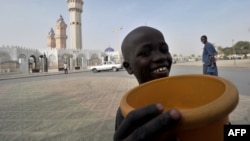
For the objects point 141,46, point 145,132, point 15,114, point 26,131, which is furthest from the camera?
point 15,114

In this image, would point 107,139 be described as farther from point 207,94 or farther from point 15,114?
point 15,114

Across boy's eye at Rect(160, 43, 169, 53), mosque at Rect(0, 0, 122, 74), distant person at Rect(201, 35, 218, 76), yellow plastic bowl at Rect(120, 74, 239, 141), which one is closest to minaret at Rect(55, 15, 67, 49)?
mosque at Rect(0, 0, 122, 74)

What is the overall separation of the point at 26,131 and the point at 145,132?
3624mm

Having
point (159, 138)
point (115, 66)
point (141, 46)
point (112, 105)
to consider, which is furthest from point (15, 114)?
point (115, 66)

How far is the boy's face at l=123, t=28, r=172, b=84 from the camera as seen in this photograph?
1.08 metres

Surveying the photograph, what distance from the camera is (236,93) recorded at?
0.64 m

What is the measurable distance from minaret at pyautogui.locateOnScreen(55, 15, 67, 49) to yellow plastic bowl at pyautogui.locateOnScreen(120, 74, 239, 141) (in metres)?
67.1

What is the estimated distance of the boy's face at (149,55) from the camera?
3.56ft

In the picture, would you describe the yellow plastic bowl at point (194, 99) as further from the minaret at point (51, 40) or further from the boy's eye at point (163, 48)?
the minaret at point (51, 40)

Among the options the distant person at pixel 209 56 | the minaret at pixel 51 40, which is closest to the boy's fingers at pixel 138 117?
the distant person at pixel 209 56

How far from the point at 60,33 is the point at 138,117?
221 ft

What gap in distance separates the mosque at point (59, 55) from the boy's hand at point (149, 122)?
29.9m

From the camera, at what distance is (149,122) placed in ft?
2.02

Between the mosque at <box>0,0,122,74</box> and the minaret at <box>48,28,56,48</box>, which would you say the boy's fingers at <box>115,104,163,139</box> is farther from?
the minaret at <box>48,28,56,48</box>
